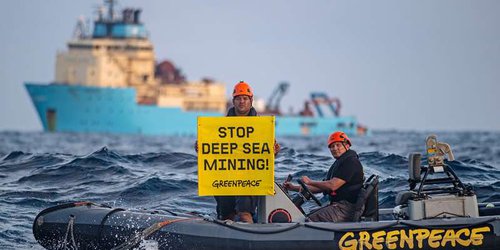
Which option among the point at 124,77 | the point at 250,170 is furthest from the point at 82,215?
the point at 124,77

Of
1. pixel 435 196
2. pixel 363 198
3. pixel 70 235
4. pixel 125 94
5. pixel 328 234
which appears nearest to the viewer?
pixel 328 234

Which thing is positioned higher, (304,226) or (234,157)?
(234,157)

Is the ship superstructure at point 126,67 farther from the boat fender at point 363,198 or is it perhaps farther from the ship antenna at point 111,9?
the boat fender at point 363,198

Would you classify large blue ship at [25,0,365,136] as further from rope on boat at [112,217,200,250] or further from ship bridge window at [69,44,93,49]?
rope on boat at [112,217,200,250]

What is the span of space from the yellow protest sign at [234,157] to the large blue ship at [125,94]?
81.7m

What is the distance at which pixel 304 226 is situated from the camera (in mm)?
12328

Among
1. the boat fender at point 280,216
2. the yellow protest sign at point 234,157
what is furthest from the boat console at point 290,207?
the yellow protest sign at point 234,157

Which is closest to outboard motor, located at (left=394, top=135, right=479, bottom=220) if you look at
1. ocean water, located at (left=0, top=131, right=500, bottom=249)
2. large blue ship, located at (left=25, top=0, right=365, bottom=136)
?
ocean water, located at (left=0, top=131, right=500, bottom=249)

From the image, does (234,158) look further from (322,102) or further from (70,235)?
(322,102)

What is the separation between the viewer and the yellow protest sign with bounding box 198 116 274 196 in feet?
42.1

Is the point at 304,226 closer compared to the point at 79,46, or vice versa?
the point at 304,226

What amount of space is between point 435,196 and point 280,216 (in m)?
1.99

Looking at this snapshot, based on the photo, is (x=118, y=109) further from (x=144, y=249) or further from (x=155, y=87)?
(x=144, y=249)

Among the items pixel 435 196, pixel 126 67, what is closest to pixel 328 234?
pixel 435 196
